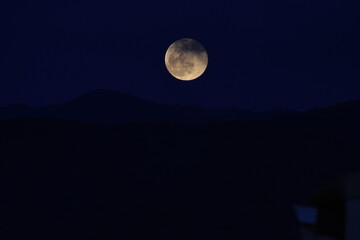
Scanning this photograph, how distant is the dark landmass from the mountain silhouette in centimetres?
5150

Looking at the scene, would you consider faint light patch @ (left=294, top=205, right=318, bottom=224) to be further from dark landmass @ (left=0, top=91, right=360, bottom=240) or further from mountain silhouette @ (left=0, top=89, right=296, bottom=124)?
mountain silhouette @ (left=0, top=89, right=296, bottom=124)

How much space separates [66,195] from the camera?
143ft

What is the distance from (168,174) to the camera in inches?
1801

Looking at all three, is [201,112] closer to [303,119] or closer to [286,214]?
[303,119]

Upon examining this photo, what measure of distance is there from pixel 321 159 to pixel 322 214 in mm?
43007

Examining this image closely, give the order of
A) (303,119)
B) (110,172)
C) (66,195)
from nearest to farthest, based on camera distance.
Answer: (66,195) → (110,172) → (303,119)

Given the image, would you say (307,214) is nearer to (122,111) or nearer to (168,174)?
(168,174)

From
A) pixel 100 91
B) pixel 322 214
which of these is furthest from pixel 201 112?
pixel 322 214

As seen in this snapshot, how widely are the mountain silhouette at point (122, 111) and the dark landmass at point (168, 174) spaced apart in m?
51.5

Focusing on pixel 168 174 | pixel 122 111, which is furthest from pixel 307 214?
pixel 122 111

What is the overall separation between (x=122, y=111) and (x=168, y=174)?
8558 centimetres

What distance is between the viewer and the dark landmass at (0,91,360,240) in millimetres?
34906

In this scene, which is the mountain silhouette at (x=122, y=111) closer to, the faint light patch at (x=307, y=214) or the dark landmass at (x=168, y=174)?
the dark landmass at (x=168, y=174)

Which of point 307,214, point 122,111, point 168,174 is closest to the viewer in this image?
point 307,214
